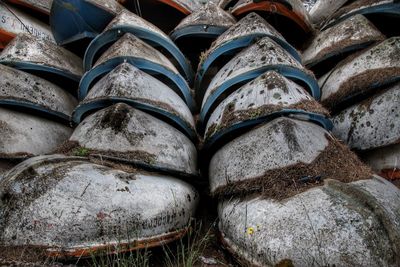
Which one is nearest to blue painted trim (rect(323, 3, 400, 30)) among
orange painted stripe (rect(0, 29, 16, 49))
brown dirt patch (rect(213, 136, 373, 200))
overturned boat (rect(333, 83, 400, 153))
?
overturned boat (rect(333, 83, 400, 153))

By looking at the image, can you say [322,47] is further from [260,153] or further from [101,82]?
[101,82]

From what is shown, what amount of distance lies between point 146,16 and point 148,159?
2.33 meters

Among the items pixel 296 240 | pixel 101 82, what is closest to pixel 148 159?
pixel 101 82

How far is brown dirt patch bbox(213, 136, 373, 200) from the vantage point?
1.89 metres

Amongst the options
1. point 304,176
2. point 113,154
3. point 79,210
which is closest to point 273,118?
point 304,176

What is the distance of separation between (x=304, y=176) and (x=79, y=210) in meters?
1.11

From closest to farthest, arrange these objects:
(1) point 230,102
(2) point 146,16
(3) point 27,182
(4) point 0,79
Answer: (3) point 27,182, (1) point 230,102, (4) point 0,79, (2) point 146,16

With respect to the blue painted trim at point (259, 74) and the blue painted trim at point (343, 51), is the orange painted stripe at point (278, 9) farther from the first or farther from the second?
the blue painted trim at point (259, 74)

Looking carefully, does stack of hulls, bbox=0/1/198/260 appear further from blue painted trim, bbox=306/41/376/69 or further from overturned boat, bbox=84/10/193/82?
blue painted trim, bbox=306/41/376/69

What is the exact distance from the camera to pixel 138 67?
8.91 feet

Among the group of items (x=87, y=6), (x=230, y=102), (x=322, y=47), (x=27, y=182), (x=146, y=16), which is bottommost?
(x=27, y=182)

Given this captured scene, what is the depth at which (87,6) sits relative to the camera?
3225 millimetres

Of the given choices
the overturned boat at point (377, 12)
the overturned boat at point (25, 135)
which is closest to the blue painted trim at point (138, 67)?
the overturned boat at point (25, 135)

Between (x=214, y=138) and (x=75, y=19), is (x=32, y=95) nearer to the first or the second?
(x=75, y=19)
